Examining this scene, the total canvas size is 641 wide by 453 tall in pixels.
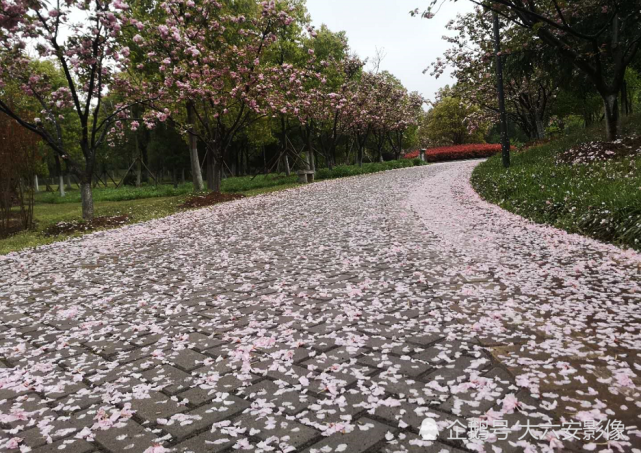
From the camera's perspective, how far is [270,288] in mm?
6559

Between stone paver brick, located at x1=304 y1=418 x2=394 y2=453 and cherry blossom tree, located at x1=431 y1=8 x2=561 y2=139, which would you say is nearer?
stone paver brick, located at x1=304 y1=418 x2=394 y2=453

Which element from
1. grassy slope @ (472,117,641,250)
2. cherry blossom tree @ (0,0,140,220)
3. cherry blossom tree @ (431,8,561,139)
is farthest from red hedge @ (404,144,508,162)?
cherry blossom tree @ (0,0,140,220)

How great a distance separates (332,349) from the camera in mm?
4289

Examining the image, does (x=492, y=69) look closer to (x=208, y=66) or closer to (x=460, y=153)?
(x=208, y=66)

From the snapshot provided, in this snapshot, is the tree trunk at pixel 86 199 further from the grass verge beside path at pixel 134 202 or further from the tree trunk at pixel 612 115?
the tree trunk at pixel 612 115

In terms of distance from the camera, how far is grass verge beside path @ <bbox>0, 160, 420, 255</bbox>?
46.5 feet

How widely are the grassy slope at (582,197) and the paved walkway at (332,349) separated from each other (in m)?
0.54

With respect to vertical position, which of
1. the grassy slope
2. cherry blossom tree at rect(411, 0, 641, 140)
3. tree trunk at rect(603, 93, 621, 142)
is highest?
cherry blossom tree at rect(411, 0, 641, 140)

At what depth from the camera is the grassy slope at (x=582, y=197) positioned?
7.89 meters

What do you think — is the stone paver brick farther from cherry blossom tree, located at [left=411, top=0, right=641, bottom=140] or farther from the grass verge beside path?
cherry blossom tree, located at [left=411, top=0, right=641, bottom=140]

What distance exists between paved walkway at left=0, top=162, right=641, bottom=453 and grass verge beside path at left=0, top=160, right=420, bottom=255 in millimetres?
5821

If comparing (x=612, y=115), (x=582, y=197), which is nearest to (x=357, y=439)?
(x=582, y=197)

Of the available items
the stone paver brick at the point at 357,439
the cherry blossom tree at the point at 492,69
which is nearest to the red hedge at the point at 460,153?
the cherry blossom tree at the point at 492,69

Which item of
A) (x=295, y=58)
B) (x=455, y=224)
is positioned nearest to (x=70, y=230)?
(x=455, y=224)
